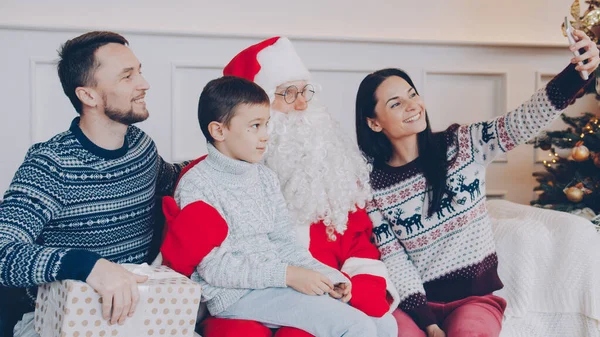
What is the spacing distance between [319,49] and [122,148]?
1.45 meters

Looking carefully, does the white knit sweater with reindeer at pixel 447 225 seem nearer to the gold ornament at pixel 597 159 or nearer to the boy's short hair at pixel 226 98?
the boy's short hair at pixel 226 98

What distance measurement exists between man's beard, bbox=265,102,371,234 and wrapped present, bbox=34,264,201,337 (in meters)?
0.57

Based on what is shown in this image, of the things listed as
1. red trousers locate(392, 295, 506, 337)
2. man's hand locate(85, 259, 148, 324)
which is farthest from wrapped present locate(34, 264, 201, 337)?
red trousers locate(392, 295, 506, 337)

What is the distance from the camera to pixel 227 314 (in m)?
1.73

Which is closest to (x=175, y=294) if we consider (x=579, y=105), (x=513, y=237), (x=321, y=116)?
(x=321, y=116)

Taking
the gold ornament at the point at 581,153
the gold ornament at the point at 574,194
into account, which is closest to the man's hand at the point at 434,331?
the gold ornament at the point at 574,194

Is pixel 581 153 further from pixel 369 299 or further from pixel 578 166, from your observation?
pixel 369 299

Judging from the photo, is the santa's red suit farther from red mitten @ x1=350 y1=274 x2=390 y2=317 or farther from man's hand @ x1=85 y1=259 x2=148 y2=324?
man's hand @ x1=85 y1=259 x2=148 y2=324

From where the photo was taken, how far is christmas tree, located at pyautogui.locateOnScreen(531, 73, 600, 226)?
286cm

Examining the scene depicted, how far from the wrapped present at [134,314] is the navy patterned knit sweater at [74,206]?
0.08m

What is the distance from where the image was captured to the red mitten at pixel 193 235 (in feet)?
5.45

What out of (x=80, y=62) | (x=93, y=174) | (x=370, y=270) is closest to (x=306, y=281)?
(x=370, y=270)

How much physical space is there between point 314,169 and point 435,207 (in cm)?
43

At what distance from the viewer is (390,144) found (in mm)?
2250
